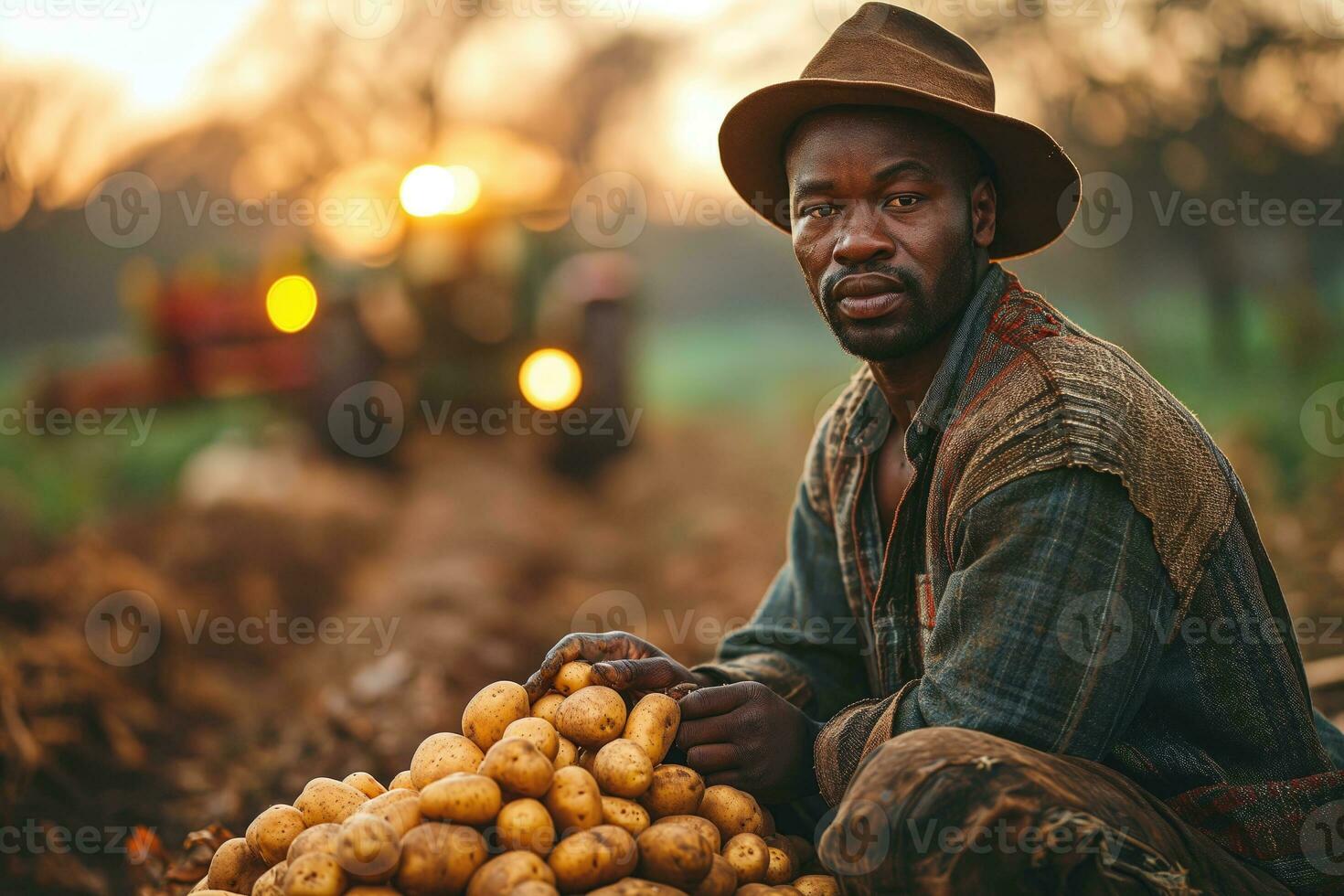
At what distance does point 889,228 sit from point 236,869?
6.30 feet

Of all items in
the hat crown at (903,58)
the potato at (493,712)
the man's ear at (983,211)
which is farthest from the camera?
the man's ear at (983,211)

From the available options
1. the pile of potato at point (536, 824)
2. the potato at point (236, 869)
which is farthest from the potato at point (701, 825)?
the potato at point (236, 869)

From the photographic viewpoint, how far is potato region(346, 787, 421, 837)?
7.23ft

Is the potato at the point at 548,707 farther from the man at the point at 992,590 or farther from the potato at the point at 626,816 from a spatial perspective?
the potato at the point at 626,816

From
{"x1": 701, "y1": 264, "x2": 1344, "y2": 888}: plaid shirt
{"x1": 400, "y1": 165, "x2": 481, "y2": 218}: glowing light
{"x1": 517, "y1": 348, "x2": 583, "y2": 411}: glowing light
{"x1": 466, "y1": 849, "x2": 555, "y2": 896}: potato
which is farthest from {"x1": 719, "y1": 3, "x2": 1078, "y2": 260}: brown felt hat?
{"x1": 400, "y1": 165, "x2": 481, "y2": 218}: glowing light

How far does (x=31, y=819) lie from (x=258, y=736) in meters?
1.05

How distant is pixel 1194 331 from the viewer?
32.1ft

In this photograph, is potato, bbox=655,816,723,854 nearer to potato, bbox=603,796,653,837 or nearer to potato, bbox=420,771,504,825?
potato, bbox=603,796,653,837

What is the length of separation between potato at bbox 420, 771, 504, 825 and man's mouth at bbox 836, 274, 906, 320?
4.10 feet

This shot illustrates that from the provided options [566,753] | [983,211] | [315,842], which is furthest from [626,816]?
[983,211]

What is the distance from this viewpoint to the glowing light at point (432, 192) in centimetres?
798

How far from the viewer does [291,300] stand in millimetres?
8320

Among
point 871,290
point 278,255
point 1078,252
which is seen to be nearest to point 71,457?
point 278,255

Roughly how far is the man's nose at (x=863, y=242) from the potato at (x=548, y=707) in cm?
114
